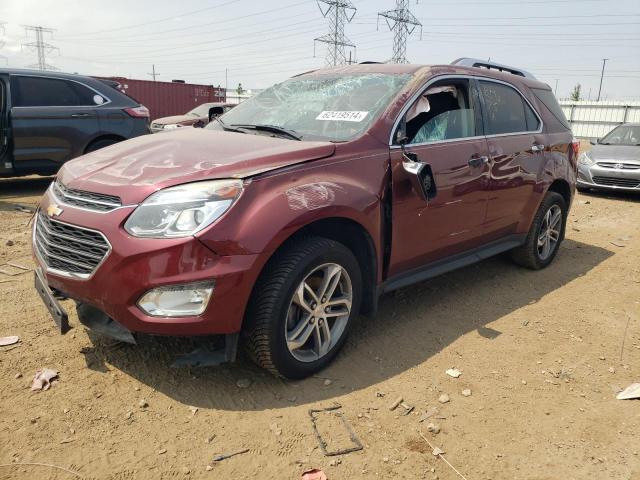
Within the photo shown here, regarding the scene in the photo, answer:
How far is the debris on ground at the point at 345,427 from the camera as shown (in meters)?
2.41

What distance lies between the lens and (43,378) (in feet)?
9.28

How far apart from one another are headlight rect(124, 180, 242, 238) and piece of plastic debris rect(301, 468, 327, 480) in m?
1.18

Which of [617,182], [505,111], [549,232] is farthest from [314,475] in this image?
[617,182]

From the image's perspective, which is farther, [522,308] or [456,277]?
[456,277]

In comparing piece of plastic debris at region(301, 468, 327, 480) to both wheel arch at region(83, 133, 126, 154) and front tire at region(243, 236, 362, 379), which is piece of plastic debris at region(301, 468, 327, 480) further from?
wheel arch at region(83, 133, 126, 154)

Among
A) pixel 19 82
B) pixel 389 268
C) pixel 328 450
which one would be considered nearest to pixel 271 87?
pixel 389 268

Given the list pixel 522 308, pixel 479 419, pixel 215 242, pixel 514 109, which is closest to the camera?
pixel 215 242

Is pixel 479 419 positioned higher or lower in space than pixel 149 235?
lower

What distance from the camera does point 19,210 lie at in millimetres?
6531

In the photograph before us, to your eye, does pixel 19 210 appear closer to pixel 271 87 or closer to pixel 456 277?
pixel 271 87

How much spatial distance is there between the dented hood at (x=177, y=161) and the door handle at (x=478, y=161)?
1.29 m

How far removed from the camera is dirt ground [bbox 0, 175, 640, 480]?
92.1 inches

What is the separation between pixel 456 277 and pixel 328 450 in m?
2.75

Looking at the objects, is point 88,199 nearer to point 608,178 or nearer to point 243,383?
point 243,383
